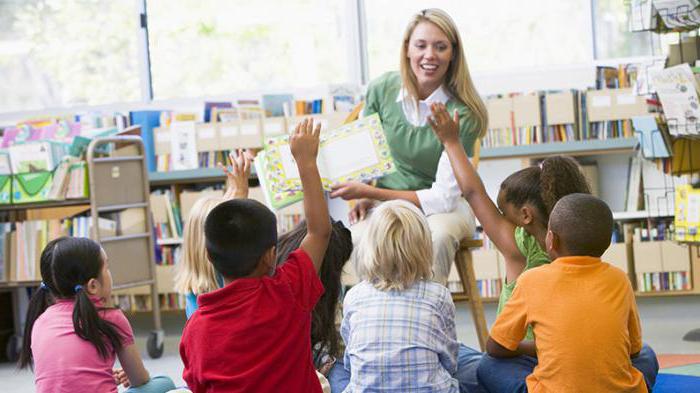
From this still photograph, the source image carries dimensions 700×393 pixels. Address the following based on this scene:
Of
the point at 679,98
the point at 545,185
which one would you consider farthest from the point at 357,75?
the point at 545,185

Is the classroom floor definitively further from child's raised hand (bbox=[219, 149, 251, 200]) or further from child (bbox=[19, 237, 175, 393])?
child's raised hand (bbox=[219, 149, 251, 200])

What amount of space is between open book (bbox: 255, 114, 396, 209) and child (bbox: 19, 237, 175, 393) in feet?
2.11

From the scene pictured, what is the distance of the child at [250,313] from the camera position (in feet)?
5.91

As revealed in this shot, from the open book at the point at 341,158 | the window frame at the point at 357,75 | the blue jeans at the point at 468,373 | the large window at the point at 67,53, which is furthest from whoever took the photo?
the large window at the point at 67,53

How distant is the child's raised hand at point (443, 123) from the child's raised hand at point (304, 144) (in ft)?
2.23

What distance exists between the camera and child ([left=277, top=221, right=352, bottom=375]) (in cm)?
256

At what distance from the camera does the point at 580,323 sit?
200cm

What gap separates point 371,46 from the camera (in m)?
5.86

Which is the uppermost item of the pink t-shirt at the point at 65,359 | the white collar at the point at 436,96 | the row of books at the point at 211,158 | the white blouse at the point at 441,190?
the white collar at the point at 436,96

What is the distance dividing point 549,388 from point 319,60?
13.6 ft

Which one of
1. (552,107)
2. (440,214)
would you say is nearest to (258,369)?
(440,214)

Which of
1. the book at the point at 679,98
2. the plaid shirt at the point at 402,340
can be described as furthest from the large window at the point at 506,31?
the plaid shirt at the point at 402,340

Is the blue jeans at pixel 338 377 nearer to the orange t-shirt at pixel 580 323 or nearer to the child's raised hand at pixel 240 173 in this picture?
the child's raised hand at pixel 240 173

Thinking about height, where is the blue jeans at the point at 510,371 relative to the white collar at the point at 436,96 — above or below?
below
